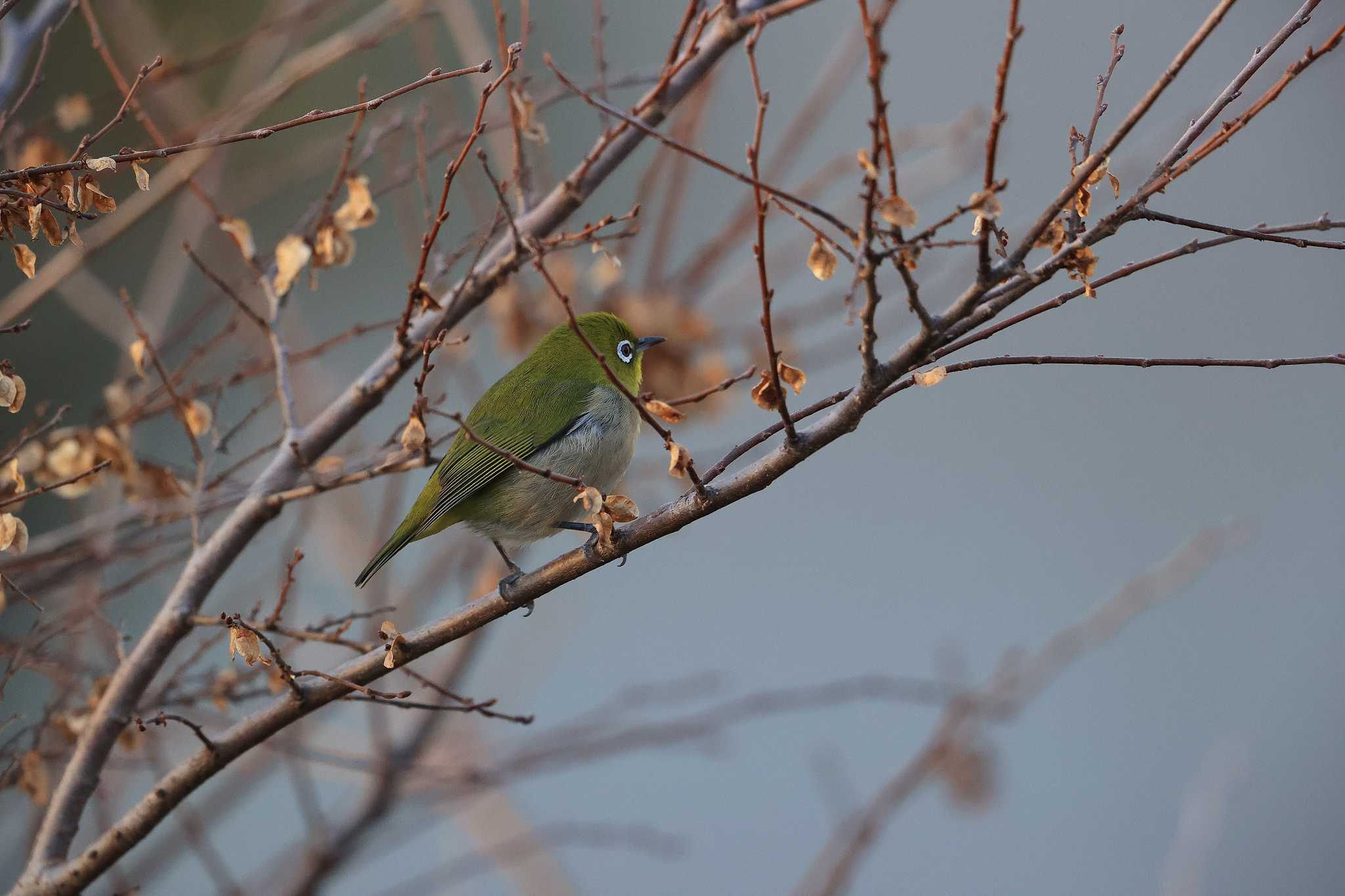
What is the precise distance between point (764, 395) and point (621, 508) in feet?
1.28

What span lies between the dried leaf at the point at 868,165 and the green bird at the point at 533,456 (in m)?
1.76

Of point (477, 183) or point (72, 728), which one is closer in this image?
point (72, 728)

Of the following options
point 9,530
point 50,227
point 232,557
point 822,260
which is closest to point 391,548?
point 232,557

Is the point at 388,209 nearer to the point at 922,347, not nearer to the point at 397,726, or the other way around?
the point at 397,726

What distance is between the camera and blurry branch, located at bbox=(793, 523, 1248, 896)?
3068 mm

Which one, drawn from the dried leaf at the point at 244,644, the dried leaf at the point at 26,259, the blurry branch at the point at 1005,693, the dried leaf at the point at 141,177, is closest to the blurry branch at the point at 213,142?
the dried leaf at the point at 141,177

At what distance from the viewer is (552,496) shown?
A: 3.36 metres

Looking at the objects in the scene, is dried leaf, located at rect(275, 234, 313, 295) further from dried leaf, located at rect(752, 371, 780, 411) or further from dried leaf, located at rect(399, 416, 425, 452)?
dried leaf, located at rect(752, 371, 780, 411)

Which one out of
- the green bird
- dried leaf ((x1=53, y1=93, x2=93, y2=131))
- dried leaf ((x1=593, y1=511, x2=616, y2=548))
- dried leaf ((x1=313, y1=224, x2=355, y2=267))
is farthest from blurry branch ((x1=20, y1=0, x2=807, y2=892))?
dried leaf ((x1=53, y1=93, x2=93, y2=131))

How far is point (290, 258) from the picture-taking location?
274 cm

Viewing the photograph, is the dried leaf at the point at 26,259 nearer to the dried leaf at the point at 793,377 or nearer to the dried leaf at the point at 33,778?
the dried leaf at the point at 33,778

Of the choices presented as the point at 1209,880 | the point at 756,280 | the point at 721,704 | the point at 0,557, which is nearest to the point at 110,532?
the point at 0,557

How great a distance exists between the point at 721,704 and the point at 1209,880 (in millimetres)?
3400

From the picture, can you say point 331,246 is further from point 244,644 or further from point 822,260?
point 822,260
